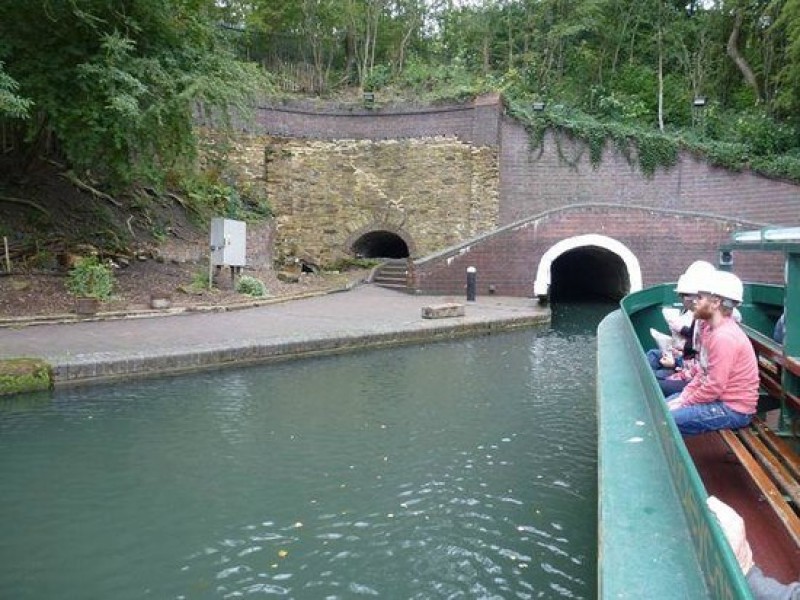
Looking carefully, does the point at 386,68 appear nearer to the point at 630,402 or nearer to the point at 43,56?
the point at 43,56

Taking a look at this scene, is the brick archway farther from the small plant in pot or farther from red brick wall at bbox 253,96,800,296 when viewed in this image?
the small plant in pot

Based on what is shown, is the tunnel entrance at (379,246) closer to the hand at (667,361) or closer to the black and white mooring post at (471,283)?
the black and white mooring post at (471,283)

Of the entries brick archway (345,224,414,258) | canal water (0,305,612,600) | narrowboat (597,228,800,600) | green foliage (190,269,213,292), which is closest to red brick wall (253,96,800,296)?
brick archway (345,224,414,258)

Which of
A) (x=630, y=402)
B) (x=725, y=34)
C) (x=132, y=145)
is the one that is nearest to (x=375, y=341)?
(x=132, y=145)

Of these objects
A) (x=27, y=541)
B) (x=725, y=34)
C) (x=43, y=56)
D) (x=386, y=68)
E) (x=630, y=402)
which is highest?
(x=725, y=34)

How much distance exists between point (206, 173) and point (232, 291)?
6647 millimetres

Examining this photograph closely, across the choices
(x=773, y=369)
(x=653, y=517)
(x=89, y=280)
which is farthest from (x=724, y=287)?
(x=89, y=280)

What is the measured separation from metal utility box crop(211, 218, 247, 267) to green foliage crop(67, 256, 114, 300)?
7.47ft

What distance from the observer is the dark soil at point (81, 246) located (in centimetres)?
1105

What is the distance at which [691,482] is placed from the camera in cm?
215

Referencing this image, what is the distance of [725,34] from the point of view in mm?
24484

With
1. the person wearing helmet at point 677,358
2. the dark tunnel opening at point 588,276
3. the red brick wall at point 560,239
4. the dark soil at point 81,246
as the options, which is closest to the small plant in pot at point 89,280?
the dark soil at point 81,246

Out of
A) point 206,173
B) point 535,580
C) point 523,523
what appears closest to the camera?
point 535,580

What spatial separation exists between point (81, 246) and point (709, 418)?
38.6 feet
